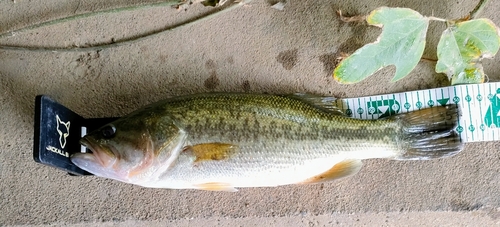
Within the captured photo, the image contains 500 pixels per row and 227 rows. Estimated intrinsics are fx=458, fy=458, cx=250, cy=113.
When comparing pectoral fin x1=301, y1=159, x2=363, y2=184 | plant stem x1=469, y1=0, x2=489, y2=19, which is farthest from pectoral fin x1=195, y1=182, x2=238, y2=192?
plant stem x1=469, y1=0, x2=489, y2=19

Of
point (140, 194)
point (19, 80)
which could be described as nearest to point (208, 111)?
point (140, 194)

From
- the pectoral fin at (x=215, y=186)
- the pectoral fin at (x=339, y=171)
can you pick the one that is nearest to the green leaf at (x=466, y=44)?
the pectoral fin at (x=339, y=171)

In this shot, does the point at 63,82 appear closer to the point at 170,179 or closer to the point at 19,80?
the point at 19,80

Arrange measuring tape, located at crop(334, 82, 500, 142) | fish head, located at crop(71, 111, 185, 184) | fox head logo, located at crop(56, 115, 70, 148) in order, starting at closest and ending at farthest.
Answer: fish head, located at crop(71, 111, 185, 184) → fox head logo, located at crop(56, 115, 70, 148) → measuring tape, located at crop(334, 82, 500, 142)

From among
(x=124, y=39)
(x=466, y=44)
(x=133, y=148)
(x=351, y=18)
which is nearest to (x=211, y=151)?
(x=133, y=148)

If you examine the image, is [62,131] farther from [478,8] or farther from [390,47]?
[478,8]

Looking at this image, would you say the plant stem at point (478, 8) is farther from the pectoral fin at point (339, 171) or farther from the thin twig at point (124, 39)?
the thin twig at point (124, 39)

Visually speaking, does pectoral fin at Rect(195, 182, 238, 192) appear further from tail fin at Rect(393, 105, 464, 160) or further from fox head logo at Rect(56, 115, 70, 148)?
tail fin at Rect(393, 105, 464, 160)
